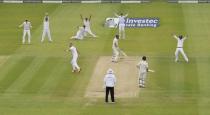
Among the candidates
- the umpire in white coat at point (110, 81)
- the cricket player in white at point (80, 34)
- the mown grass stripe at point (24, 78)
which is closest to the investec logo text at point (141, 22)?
the cricket player in white at point (80, 34)

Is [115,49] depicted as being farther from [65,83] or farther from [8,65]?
[8,65]

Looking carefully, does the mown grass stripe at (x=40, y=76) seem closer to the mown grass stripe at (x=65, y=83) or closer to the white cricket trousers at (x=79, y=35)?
the mown grass stripe at (x=65, y=83)

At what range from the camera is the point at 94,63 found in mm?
43031

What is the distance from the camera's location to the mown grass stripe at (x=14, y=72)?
38469 mm

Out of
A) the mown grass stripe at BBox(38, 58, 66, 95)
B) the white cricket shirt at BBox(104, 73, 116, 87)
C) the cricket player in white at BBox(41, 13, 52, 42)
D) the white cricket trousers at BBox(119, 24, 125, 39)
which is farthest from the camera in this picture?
the white cricket trousers at BBox(119, 24, 125, 39)

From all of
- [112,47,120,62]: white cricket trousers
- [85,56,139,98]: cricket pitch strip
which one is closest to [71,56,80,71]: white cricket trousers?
[85,56,139,98]: cricket pitch strip

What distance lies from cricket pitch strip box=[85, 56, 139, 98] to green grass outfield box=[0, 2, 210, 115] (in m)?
0.51

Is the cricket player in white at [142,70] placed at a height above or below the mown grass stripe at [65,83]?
above

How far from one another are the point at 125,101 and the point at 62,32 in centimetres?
2000

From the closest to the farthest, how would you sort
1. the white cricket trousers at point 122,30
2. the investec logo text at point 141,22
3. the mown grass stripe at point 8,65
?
the mown grass stripe at point 8,65
the white cricket trousers at point 122,30
the investec logo text at point 141,22

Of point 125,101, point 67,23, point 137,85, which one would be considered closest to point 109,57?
point 137,85

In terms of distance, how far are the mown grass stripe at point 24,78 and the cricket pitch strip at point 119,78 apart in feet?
13.2

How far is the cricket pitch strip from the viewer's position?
36.7m

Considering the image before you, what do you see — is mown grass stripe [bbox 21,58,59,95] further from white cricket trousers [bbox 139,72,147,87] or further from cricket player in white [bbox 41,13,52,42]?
white cricket trousers [bbox 139,72,147,87]
